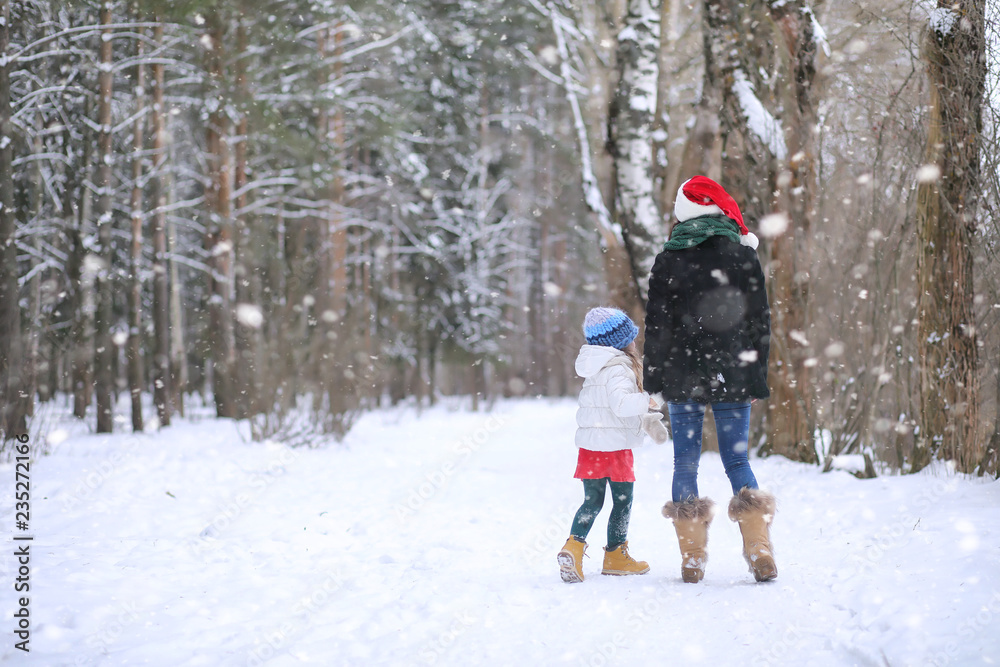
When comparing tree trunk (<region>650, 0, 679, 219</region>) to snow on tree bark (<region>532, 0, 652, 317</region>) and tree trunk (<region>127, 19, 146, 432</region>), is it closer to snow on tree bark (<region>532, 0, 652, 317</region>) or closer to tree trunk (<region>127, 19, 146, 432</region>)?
snow on tree bark (<region>532, 0, 652, 317</region>)

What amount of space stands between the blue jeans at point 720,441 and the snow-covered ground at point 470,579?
0.49 m

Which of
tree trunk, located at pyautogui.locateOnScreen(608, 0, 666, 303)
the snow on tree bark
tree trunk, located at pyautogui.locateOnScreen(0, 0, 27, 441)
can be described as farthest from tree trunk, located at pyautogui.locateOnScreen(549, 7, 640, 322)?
tree trunk, located at pyautogui.locateOnScreen(0, 0, 27, 441)

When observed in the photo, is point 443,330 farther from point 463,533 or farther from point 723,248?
point 723,248

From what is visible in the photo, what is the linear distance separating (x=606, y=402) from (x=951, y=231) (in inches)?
127

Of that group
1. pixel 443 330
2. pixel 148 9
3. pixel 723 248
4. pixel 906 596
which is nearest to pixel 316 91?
pixel 148 9

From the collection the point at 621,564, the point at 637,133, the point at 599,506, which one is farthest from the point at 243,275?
the point at 621,564

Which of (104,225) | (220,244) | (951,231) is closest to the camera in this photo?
(951,231)

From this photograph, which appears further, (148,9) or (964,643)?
(148,9)

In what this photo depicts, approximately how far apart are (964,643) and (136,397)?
1220 centimetres

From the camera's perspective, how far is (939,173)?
5.15m

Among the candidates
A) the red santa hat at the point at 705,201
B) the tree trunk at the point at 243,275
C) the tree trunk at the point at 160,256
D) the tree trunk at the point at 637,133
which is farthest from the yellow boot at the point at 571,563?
the tree trunk at the point at 160,256

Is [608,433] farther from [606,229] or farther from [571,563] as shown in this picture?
[606,229]

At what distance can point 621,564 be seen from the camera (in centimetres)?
384

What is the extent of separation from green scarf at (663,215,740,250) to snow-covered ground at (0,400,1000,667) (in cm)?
172
